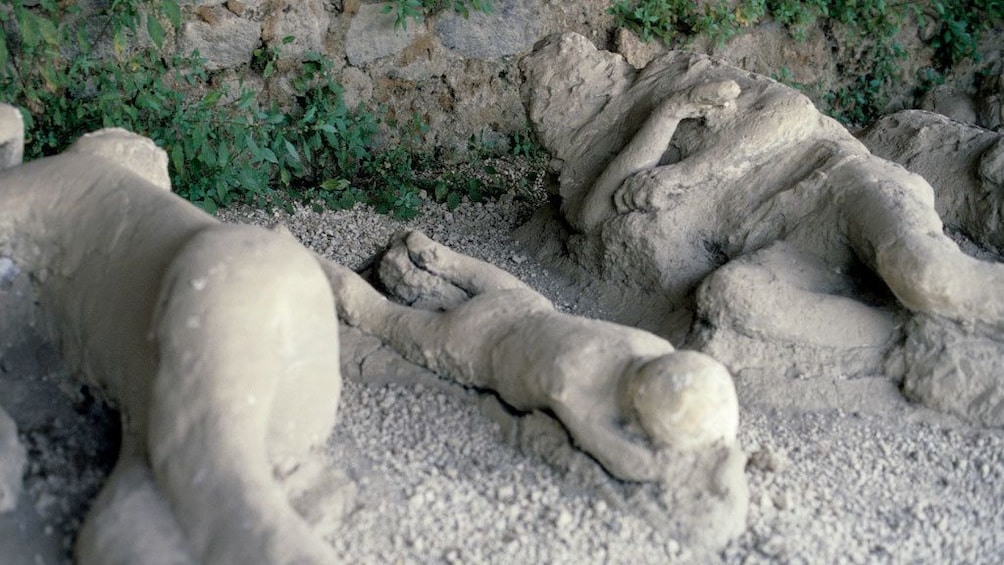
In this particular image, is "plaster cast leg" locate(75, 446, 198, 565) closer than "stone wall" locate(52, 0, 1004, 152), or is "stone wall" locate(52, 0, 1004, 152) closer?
"plaster cast leg" locate(75, 446, 198, 565)

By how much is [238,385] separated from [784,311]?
1514 millimetres

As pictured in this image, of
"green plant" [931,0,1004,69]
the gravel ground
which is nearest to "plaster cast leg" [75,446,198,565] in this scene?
the gravel ground

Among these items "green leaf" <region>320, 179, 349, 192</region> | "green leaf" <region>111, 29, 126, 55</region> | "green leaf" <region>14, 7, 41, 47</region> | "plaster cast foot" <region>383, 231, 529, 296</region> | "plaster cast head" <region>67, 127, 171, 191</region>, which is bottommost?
"green leaf" <region>320, 179, 349, 192</region>

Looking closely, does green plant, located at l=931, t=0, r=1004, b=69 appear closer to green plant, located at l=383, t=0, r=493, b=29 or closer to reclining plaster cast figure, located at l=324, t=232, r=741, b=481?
green plant, located at l=383, t=0, r=493, b=29

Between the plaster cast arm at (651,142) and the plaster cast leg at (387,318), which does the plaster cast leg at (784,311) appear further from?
the plaster cast leg at (387,318)

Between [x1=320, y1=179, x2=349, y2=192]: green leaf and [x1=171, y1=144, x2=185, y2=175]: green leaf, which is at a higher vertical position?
[x1=171, y1=144, x2=185, y2=175]: green leaf

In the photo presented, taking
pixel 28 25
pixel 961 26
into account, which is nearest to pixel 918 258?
pixel 28 25

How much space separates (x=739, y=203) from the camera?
124 inches

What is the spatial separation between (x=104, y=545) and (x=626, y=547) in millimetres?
931

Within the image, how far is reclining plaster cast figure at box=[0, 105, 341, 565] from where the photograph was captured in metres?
1.65

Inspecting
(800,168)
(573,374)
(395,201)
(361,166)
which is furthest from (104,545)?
(361,166)

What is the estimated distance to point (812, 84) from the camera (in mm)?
5652

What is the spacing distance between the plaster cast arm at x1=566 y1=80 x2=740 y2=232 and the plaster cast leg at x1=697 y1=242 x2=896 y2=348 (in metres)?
0.57

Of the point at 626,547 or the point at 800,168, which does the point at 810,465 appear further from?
the point at 800,168
